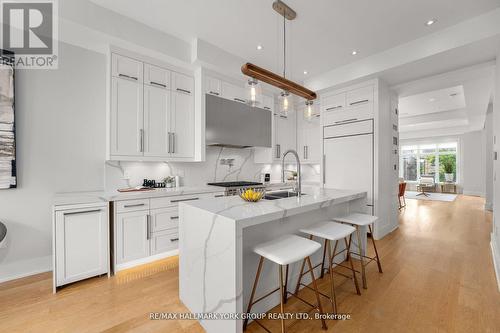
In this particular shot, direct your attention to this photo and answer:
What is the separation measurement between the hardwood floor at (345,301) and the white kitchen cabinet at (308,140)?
2.48m

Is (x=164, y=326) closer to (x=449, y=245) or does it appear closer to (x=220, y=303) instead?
(x=220, y=303)

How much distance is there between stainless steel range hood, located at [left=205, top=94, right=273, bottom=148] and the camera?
3.54m

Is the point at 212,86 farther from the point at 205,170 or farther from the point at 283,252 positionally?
the point at 283,252

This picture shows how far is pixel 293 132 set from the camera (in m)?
5.12

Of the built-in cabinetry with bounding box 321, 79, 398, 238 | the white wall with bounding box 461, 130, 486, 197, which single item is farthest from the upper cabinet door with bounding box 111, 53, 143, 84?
the white wall with bounding box 461, 130, 486, 197

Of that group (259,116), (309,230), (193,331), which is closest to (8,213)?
(193,331)

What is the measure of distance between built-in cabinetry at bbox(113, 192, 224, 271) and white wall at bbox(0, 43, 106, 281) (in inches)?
29.6

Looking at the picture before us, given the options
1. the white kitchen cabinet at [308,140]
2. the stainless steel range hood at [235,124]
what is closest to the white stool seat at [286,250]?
the stainless steel range hood at [235,124]

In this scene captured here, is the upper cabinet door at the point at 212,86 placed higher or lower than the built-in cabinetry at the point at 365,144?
higher

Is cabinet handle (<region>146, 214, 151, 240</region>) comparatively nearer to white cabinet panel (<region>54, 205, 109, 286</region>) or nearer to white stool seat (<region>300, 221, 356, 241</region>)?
white cabinet panel (<region>54, 205, 109, 286</region>)

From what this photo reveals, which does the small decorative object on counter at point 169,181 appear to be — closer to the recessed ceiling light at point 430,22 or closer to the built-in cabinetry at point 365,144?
the built-in cabinetry at point 365,144

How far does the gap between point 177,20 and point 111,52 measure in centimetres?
91

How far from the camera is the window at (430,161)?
9.80 metres

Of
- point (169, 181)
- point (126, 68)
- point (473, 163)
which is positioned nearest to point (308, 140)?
point (169, 181)
